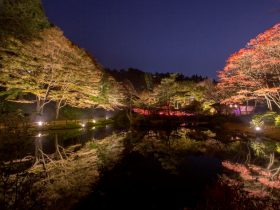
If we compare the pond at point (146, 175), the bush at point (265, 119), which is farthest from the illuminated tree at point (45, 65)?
the bush at point (265, 119)

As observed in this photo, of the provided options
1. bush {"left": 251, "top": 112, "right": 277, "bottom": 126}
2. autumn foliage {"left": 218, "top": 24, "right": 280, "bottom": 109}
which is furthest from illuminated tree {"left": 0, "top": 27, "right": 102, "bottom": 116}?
bush {"left": 251, "top": 112, "right": 277, "bottom": 126}

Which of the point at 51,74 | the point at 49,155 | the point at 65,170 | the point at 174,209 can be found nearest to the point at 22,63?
the point at 51,74

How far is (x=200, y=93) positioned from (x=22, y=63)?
2478 cm

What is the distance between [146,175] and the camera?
10.2 m

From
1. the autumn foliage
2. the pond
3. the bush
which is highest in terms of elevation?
the autumn foliage

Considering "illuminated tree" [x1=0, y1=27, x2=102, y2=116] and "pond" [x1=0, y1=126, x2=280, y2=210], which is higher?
"illuminated tree" [x1=0, y1=27, x2=102, y2=116]

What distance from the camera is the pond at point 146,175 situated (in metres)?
6.64

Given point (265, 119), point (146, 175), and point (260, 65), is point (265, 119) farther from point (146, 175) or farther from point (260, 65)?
point (146, 175)

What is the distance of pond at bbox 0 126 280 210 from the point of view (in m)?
6.64

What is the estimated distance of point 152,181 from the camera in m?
9.48

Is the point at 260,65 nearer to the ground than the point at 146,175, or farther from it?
farther from it

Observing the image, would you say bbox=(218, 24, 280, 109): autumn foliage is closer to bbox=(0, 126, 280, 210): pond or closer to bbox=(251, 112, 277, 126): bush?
bbox=(251, 112, 277, 126): bush

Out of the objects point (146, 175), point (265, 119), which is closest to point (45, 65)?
point (146, 175)

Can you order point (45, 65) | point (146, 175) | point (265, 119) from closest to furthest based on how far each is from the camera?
point (146, 175) < point (265, 119) < point (45, 65)
